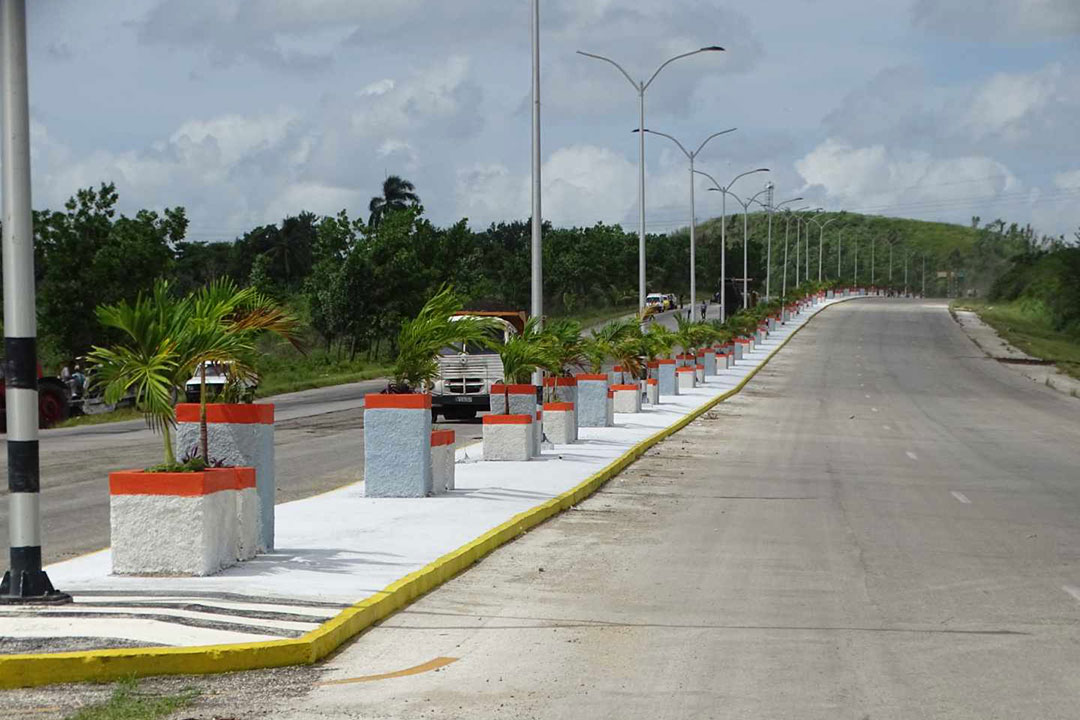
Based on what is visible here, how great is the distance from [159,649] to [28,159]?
12.5 ft

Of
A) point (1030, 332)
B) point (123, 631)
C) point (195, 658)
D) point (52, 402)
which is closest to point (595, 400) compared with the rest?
point (52, 402)

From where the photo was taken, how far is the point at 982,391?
179 ft

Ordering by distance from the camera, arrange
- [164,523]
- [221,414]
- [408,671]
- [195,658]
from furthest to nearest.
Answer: [221,414]
[164,523]
[408,671]
[195,658]

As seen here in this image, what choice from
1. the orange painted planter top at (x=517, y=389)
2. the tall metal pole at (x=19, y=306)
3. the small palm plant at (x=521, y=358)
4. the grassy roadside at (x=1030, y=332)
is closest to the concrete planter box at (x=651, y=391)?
the small palm plant at (x=521, y=358)

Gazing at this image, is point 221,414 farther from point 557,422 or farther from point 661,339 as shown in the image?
point 661,339

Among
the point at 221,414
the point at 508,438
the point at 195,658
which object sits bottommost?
the point at 195,658

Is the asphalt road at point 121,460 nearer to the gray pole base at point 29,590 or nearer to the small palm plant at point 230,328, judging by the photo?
the small palm plant at point 230,328

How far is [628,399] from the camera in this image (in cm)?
4003

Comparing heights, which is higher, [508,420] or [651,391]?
[508,420]

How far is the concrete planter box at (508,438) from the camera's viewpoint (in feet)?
78.9

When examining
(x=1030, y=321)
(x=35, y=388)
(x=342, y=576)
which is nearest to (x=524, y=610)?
(x=342, y=576)

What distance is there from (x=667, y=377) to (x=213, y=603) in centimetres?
4086

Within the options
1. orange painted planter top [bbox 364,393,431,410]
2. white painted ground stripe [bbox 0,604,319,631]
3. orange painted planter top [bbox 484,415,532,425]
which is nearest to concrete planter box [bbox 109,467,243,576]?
white painted ground stripe [bbox 0,604,319,631]

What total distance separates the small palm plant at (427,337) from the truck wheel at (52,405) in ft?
70.1
